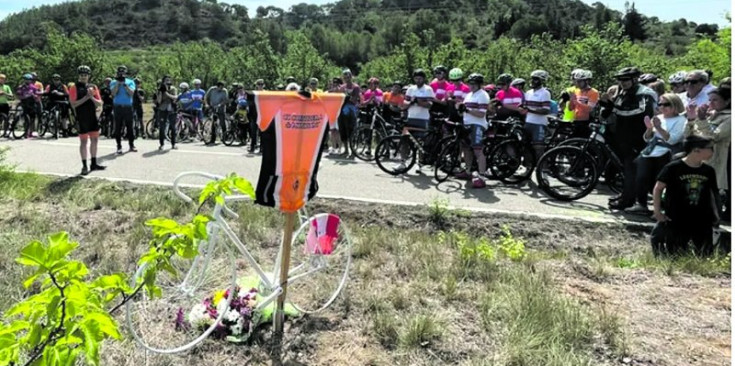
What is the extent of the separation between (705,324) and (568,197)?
4.40 meters

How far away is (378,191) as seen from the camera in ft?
28.6

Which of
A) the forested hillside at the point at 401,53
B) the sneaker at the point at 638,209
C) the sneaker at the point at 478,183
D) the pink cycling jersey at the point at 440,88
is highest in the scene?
the forested hillside at the point at 401,53

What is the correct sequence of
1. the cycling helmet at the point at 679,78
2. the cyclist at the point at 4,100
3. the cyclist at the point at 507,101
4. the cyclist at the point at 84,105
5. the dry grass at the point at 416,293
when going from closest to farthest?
the dry grass at the point at 416,293, the cycling helmet at the point at 679,78, the cyclist at the point at 84,105, the cyclist at the point at 507,101, the cyclist at the point at 4,100

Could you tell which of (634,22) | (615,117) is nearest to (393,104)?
(615,117)

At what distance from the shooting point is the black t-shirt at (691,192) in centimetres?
537

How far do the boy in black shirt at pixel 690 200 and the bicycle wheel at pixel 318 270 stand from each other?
3325 mm

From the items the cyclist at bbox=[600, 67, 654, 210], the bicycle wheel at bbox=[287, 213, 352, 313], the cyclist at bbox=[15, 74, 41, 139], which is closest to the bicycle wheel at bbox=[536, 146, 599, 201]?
the cyclist at bbox=[600, 67, 654, 210]

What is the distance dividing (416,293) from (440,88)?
7.42 metres

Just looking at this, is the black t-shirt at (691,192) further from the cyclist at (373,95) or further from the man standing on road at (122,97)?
the man standing on road at (122,97)

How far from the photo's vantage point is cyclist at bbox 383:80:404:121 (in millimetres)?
12219

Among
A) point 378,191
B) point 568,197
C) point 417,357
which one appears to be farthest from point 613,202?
point 417,357

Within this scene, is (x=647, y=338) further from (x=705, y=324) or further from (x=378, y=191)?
(x=378, y=191)

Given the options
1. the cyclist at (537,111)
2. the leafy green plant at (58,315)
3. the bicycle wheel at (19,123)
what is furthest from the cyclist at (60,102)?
the leafy green plant at (58,315)

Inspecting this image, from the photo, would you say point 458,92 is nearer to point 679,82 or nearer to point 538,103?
point 538,103
